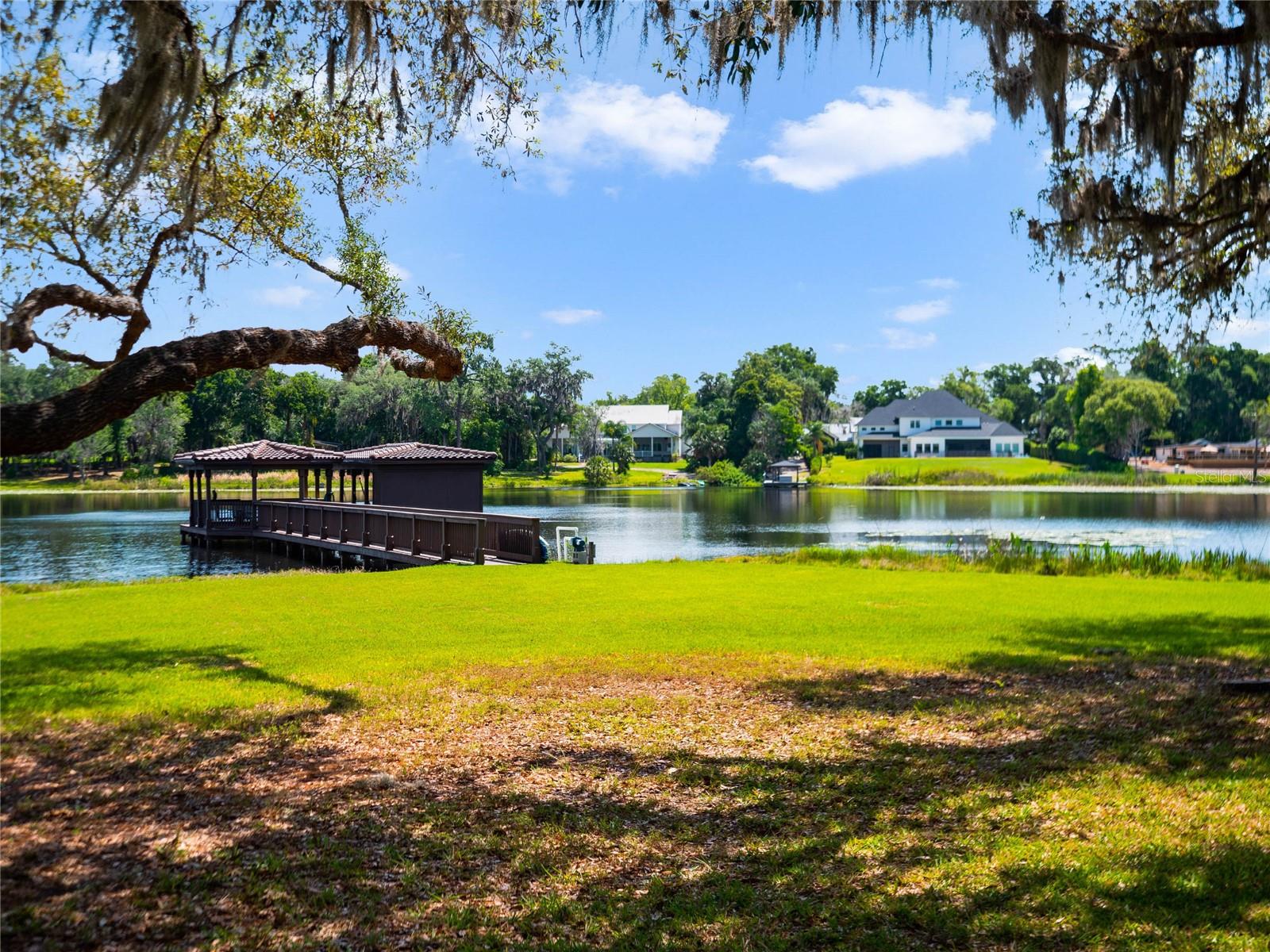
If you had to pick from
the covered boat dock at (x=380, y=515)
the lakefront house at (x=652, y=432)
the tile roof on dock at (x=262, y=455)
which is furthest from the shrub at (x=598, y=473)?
the tile roof on dock at (x=262, y=455)

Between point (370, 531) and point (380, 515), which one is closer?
point (380, 515)

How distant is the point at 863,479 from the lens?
88000 mm

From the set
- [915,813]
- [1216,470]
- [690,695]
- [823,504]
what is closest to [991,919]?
[915,813]

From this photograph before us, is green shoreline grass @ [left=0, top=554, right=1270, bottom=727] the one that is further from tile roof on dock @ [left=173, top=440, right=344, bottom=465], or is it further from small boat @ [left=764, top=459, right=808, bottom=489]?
small boat @ [left=764, top=459, right=808, bottom=489]

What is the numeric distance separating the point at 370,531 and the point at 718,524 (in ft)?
63.7

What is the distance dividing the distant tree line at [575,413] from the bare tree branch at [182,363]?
48822 millimetres

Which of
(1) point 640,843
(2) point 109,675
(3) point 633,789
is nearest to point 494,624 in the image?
(2) point 109,675

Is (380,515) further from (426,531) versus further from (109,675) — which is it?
(109,675)

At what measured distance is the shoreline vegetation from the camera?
2635 inches

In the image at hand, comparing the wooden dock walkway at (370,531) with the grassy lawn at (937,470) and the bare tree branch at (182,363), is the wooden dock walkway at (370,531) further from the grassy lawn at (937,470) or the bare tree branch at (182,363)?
the grassy lawn at (937,470)

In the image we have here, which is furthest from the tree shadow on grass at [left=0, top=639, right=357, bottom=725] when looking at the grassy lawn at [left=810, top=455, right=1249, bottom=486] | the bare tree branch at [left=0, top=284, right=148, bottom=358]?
the grassy lawn at [left=810, top=455, right=1249, bottom=486]

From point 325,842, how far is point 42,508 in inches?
2286

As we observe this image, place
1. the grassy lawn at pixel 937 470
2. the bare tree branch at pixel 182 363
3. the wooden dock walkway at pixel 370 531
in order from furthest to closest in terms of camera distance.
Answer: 1. the grassy lawn at pixel 937 470
2. the wooden dock walkway at pixel 370 531
3. the bare tree branch at pixel 182 363

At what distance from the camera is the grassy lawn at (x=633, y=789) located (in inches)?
150
